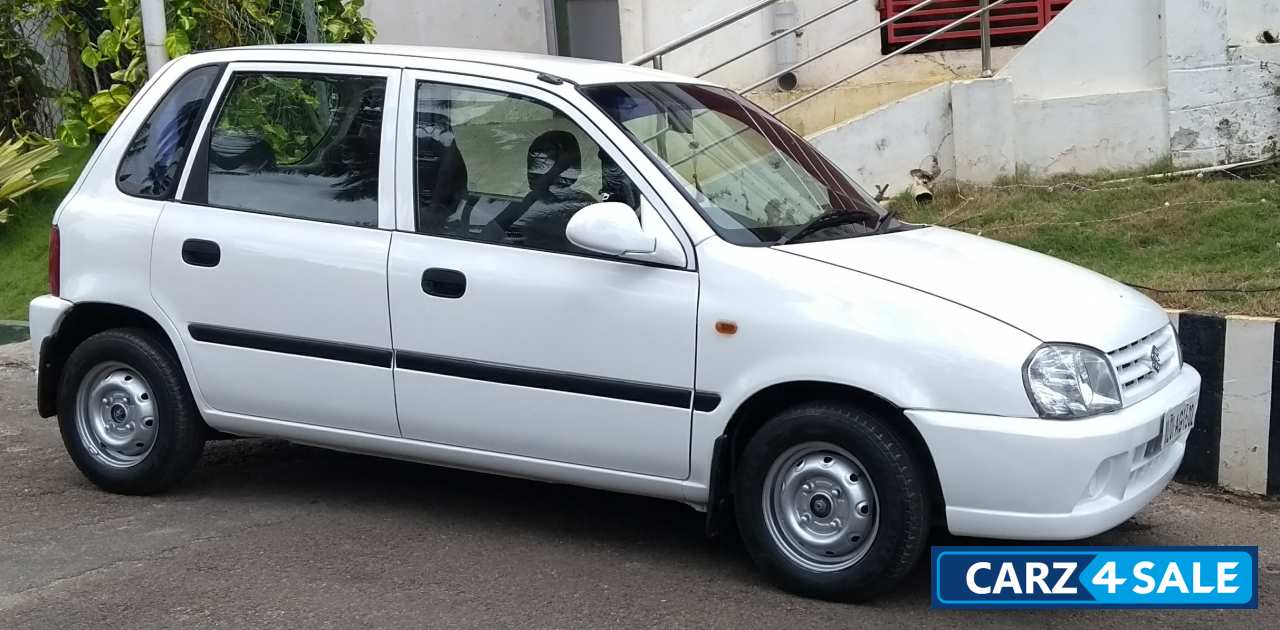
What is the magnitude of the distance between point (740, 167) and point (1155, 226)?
3.76 metres

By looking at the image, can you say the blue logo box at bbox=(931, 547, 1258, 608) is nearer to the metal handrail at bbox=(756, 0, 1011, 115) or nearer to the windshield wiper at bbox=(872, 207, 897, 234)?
the windshield wiper at bbox=(872, 207, 897, 234)

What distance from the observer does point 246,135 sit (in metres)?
5.70

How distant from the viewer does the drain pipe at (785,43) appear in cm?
1138

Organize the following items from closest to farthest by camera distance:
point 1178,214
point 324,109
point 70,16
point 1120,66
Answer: point 324,109 < point 1178,214 < point 1120,66 < point 70,16

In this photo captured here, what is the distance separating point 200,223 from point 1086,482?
3.33 metres

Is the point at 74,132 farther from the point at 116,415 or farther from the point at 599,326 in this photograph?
the point at 599,326

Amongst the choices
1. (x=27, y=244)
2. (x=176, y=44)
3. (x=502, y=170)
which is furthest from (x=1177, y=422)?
(x=27, y=244)

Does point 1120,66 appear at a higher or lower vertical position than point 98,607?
higher

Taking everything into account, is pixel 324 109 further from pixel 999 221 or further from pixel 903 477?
pixel 999 221

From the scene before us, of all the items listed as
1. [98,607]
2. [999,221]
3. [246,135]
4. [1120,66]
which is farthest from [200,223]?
[1120,66]

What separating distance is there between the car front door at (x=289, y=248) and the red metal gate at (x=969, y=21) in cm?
675

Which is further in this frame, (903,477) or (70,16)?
(70,16)

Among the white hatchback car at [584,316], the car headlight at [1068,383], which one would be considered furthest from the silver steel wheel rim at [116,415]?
the car headlight at [1068,383]

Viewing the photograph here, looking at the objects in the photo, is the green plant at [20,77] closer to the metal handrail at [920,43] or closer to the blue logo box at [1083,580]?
the metal handrail at [920,43]
